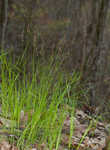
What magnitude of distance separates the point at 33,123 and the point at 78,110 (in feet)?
3.01

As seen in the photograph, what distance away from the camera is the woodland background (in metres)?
2.23

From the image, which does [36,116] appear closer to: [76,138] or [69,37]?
[76,138]

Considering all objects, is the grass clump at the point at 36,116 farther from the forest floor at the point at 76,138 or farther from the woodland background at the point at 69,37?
the woodland background at the point at 69,37

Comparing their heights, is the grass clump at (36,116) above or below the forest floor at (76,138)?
above

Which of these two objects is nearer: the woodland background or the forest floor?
the forest floor

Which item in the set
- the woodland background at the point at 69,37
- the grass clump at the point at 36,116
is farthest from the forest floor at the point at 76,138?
the woodland background at the point at 69,37

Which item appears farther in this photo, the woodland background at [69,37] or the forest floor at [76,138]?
the woodland background at [69,37]

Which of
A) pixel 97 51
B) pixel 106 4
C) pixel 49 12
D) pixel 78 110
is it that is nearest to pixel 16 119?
pixel 78 110

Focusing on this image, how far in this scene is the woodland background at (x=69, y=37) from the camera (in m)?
2.23

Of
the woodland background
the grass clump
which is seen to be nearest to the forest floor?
the grass clump

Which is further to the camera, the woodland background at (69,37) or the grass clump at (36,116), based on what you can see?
the woodland background at (69,37)

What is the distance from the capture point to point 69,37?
5047mm

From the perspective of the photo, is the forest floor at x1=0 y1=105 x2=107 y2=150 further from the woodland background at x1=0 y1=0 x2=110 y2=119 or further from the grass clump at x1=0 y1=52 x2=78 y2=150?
the woodland background at x1=0 y1=0 x2=110 y2=119

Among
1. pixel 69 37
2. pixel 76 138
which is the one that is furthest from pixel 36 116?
pixel 69 37
